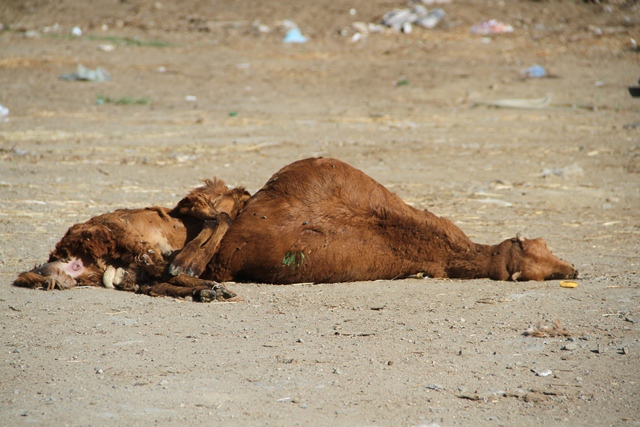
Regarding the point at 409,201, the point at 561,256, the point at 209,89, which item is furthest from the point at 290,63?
the point at 561,256

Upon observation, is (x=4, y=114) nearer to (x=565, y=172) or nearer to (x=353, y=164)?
(x=353, y=164)

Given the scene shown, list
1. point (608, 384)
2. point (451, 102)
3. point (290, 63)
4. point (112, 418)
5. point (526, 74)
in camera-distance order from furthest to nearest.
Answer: point (290, 63) < point (526, 74) < point (451, 102) < point (608, 384) < point (112, 418)

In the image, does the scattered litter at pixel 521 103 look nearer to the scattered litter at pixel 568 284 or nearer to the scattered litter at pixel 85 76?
the scattered litter at pixel 85 76

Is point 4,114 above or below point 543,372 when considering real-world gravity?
below

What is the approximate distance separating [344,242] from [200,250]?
0.89 meters

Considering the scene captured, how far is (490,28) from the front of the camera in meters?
18.1

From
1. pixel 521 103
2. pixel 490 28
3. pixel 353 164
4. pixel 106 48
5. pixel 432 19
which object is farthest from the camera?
pixel 432 19

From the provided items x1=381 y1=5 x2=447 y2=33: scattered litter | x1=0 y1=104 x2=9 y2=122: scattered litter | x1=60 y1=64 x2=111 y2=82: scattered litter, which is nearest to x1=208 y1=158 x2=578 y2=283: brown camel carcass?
x1=0 y1=104 x2=9 y2=122: scattered litter

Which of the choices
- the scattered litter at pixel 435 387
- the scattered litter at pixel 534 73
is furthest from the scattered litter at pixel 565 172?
the scattered litter at pixel 534 73

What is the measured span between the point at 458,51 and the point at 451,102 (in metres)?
4.04

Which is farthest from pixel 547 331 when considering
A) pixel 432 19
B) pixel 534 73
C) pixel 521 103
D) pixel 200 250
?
pixel 432 19

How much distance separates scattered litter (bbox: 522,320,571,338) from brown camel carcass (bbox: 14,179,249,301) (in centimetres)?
176

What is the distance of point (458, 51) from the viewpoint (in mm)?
16719

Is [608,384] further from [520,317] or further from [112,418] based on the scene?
[112,418]
